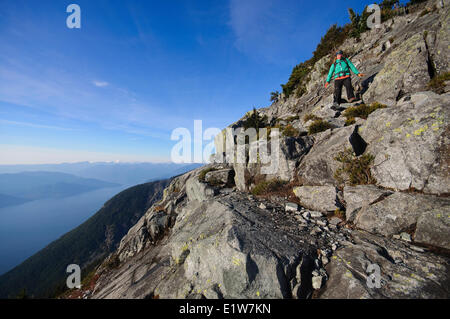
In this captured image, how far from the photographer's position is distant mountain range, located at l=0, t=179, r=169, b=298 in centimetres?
9238

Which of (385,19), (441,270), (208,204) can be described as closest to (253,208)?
(208,204)

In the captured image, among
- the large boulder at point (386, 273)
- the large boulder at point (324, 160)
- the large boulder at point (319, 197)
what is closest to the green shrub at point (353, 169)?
the large boulder at point (324, 160)

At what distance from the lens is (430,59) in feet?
35.5

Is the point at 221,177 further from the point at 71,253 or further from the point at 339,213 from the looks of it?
the point at 71,253

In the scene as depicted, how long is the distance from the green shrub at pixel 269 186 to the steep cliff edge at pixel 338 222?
0.19 ft

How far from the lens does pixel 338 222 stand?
21.1 ft

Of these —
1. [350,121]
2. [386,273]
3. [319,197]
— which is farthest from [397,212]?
[350,121]

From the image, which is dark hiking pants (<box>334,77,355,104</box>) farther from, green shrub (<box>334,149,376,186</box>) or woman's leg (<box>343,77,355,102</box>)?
green shrub (<box>334,149,376,186</box>)

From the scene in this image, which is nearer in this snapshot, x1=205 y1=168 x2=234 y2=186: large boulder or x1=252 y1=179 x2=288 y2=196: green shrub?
x1=252 y1=179 x2=288 y2=196: green shrub

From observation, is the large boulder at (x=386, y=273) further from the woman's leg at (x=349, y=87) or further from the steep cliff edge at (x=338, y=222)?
the woman's leg at (x=349, y=87)

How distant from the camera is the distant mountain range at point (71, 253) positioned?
303 feet

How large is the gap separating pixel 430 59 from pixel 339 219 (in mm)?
13189

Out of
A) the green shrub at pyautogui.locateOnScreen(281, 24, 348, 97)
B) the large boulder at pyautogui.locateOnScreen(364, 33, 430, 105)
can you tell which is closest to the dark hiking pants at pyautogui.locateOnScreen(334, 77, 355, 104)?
the large boulder at pyautogui.locateOnScreen(364, 33, 430, 105)

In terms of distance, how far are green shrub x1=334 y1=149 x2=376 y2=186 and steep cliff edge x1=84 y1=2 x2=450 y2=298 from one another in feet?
0.12
